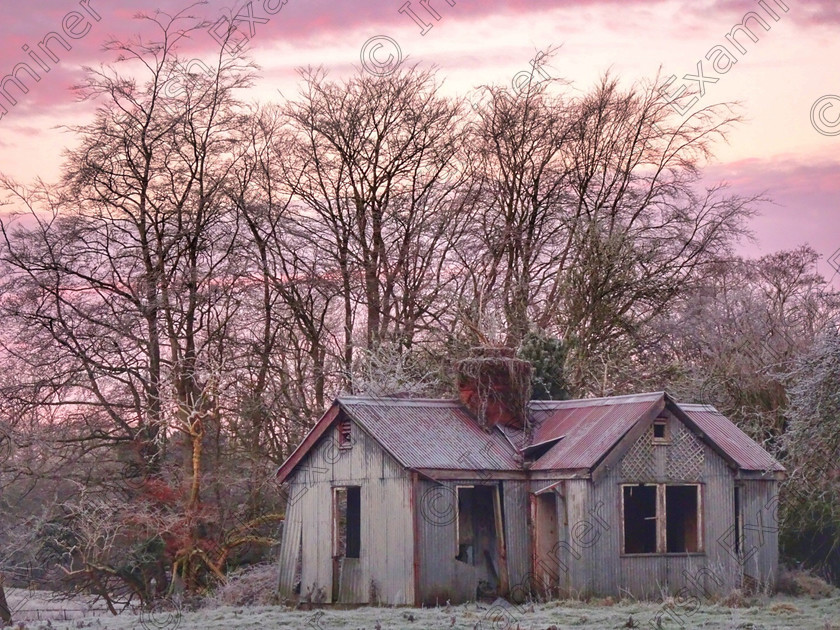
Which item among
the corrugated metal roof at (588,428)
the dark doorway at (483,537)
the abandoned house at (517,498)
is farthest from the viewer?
the dark doorway at (483,537)

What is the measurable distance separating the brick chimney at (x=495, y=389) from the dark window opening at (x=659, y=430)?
3222 mm

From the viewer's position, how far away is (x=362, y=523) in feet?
83.4

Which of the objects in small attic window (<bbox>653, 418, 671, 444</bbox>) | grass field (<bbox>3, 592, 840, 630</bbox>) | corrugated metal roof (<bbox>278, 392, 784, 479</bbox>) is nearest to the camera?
grass field (<bbox>3, 592, 840, 630</bbox>)

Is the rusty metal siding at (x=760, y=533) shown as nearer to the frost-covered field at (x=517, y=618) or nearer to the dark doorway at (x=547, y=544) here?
the frost-covered field at (x=517, y=618)

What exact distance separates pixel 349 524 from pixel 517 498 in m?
4.60

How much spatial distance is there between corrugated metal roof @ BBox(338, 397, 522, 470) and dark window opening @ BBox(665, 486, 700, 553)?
12.1 ft

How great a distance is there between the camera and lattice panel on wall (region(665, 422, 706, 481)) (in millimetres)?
25094

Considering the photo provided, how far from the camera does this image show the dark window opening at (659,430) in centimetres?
2512

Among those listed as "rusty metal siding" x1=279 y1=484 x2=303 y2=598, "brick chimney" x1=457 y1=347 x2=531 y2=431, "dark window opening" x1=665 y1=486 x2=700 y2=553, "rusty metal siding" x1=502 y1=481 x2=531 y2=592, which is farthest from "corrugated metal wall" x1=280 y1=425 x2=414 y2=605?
"dark window opening" x1=665 y1=486 x2=700 y2=553

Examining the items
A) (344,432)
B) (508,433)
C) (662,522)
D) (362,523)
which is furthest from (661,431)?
(344,432)

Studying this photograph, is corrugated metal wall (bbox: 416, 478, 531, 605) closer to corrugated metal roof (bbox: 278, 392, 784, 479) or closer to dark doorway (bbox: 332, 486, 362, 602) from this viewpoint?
corrugated metal roof (bbox: 278, 392, 784, 479)

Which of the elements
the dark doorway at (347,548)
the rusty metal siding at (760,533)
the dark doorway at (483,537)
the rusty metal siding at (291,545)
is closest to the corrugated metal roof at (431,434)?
the dark doorway at (483,537)

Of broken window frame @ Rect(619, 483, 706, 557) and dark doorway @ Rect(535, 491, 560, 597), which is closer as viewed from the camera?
broken window frame @ Rect(619, 483, 706, 557)

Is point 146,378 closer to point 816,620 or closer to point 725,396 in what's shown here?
point 725,396
